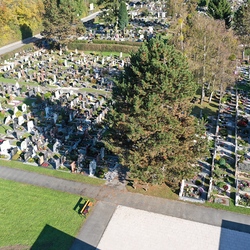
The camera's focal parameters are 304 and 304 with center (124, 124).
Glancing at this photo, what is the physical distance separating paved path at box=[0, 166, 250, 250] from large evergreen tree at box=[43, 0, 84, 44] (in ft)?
139

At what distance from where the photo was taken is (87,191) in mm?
26219

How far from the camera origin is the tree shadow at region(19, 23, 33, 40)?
72938mm

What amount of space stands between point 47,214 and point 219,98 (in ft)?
99.4

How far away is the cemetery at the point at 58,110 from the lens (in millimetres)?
30188

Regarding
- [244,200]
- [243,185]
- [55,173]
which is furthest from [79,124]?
[244,200]

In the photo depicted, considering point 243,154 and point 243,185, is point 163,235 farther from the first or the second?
point 243,154

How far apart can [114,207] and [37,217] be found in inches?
238

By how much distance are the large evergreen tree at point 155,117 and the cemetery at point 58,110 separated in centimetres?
525

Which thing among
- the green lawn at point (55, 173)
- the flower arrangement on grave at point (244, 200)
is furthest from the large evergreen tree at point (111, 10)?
the flower arrangement on grave at point (244, 200)

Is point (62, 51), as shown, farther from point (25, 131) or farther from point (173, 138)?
point (173, 138)

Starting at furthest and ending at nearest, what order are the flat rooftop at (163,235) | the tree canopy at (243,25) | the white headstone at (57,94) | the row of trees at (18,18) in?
Result: the row of trees at (18,18) < the tree canopy at (243,25) < the white headstone at (57,94) < the flat rooftop at (163,235)

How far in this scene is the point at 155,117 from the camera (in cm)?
2217

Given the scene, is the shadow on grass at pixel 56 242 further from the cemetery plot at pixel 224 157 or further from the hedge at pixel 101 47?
the hedge at pixel 101 47

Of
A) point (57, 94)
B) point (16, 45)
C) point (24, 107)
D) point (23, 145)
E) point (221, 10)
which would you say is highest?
point (221, 10)
